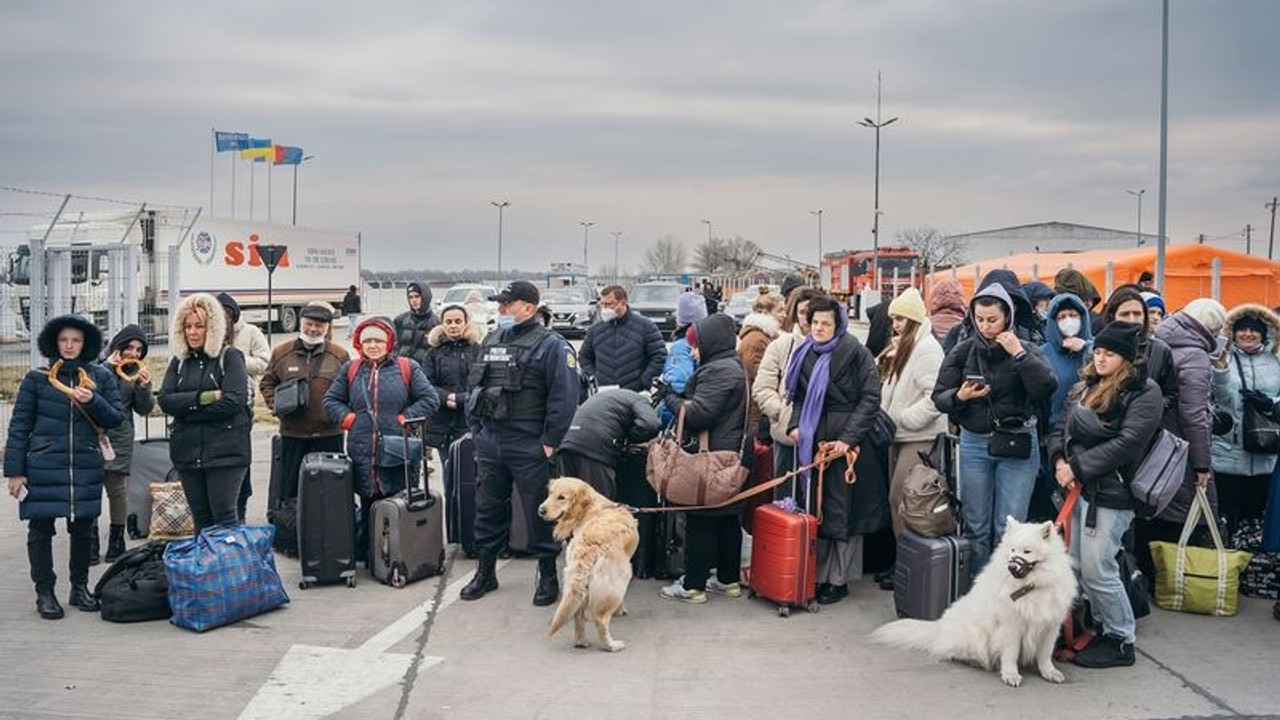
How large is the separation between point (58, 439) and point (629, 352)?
4.62 m

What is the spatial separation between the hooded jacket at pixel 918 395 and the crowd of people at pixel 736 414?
13 mm

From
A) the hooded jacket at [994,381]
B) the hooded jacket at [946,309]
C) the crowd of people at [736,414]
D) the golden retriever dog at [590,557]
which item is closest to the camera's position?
the golden retriever dog at [590,557]

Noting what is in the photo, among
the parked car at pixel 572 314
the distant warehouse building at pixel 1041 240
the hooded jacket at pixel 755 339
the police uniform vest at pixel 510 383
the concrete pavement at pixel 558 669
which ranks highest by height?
the distant warehouse building at pixel 1041 240

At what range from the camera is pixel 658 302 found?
3039 centimetres

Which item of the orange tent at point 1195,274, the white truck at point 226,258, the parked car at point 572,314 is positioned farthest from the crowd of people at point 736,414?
the parked car at point 572,314

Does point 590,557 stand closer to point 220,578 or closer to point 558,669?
point 558,669

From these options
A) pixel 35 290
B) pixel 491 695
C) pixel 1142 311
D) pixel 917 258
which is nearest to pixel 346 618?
pixel 491 695

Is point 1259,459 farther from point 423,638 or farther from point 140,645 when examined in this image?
point 140,645

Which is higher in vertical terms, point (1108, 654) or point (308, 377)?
point (308, 377)

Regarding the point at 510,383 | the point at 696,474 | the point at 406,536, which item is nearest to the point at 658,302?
the point at 406,536

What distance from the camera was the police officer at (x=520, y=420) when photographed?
6.47 metres

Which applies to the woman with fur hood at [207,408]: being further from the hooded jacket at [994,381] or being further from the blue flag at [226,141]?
the blue flag at [226,141]

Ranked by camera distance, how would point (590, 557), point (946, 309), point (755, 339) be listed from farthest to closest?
point (755, 339) < point (946, 309) < point (590, 557)

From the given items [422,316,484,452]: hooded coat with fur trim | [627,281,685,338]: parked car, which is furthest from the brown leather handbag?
[627,281,685,338]: parked car
